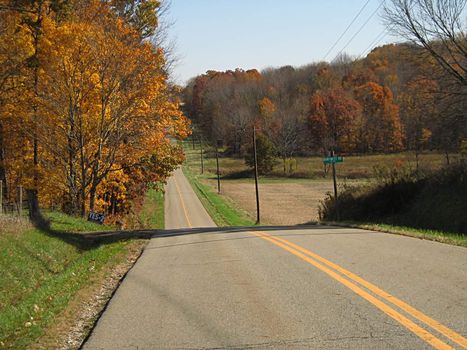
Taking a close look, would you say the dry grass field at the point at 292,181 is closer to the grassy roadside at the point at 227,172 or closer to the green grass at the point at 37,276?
the grassy roadside at the point at 227,172

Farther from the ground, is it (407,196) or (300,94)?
(300,94)

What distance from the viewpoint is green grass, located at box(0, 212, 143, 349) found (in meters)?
6.86

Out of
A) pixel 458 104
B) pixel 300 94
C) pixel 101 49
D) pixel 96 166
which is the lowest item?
pixel 96 166

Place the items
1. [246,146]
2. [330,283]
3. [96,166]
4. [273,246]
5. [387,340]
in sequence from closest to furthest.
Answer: [387,340] → [330,283] → [273,246] → [96,166] → [246,146]

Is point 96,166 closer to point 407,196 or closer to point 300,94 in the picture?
point 407,196

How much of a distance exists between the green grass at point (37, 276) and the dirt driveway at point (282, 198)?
90.8 feet

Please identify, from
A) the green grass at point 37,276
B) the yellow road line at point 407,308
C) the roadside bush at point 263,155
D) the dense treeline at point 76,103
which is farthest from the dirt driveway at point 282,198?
the yellow road line at point 407,308

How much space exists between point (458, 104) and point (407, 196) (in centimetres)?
522

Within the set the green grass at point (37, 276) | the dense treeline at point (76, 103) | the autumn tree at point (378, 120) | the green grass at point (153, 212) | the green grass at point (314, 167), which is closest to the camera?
the green grass at point (37, 276)

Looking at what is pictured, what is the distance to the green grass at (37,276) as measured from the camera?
6855 millimetres

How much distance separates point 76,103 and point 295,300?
18550 millimetres

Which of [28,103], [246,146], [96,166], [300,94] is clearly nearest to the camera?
[28,103]

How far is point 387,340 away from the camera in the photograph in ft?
16.7

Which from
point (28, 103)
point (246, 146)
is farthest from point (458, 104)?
→ point (246, 146)
